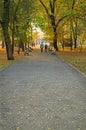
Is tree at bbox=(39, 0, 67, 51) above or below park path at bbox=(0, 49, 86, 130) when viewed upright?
above

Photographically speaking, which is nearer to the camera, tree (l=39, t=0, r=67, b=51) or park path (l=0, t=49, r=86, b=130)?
park path (l=0, t=49, r=86, b=130)

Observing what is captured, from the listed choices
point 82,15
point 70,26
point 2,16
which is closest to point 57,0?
point 82,15

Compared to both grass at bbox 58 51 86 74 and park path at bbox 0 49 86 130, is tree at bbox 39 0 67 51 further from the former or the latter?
park path at bbox 0 49 86 130

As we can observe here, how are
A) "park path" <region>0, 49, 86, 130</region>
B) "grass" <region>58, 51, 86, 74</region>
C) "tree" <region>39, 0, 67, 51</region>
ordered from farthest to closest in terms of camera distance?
"tree" <region>39, 0, 67, 51</region> < "grass" <region>58, 51, 86, 74</region> < "park path" <region>0, 49, 86, 130</region>

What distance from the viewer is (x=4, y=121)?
8156 mm

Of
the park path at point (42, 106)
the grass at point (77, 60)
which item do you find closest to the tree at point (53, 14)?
the grass at point (77, 60)

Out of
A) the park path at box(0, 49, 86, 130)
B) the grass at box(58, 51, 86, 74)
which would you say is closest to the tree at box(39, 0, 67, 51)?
the grass at box(58, 51, 86, 74)

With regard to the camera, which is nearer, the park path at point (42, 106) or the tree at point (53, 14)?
the park path at point (42, 106)

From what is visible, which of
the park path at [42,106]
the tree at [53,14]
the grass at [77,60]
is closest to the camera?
the park path at [42,106]

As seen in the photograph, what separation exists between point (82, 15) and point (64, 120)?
135 feet

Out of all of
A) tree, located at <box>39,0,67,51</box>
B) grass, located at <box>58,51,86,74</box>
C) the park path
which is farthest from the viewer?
tree, located at <box>39,0,67,51</box>

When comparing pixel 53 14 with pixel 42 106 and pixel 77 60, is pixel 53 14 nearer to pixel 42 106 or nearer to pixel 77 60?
pixel 77 60

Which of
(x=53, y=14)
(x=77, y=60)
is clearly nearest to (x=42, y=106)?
(x=77, y=60)

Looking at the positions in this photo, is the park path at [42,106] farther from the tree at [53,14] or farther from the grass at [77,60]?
the tree at [53,14]
